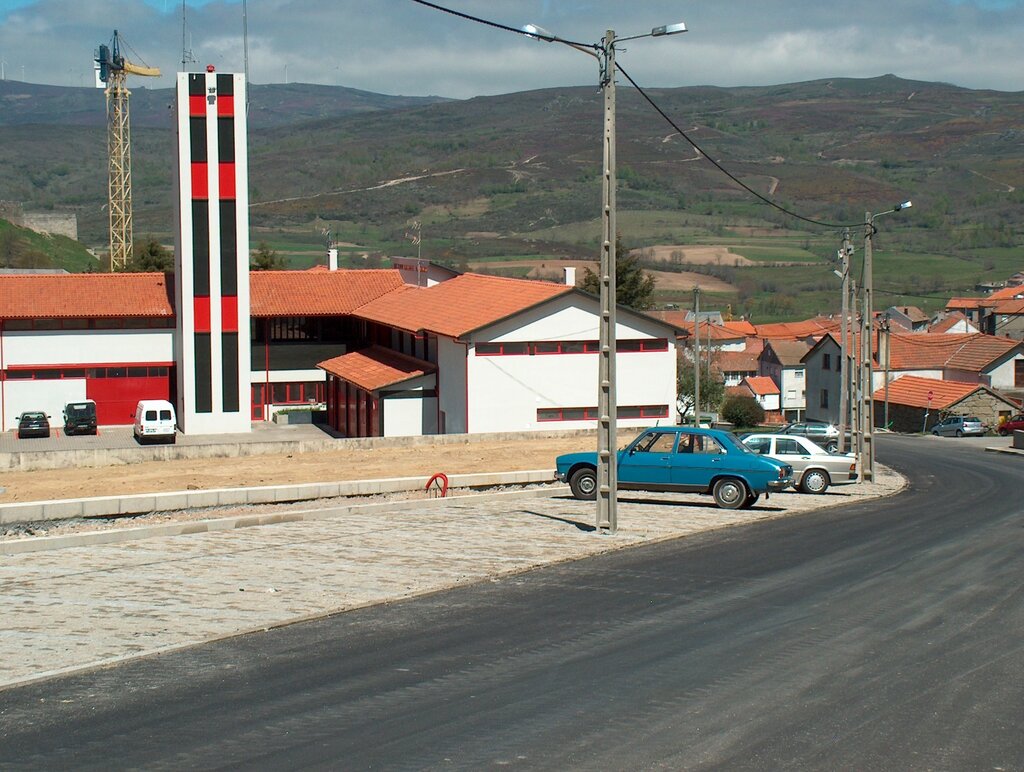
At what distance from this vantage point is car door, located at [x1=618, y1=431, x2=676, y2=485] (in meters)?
24.0

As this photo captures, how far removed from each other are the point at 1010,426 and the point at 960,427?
275cm

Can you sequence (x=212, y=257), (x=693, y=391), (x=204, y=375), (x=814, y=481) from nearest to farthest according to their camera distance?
(x=814, y=481) < (x=204, y=375) < (x=212, y=257) < (x=693, y=391)

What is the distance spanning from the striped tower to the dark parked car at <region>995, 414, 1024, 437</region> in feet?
139

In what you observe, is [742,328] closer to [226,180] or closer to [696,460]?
[226,180]

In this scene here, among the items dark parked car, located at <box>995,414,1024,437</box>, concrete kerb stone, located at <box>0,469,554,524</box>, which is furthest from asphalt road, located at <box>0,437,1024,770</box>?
dark parked car, located at <box>995,414,1024,437</box>

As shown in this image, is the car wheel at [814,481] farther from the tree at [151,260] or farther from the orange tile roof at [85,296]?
the tree at [151,260]

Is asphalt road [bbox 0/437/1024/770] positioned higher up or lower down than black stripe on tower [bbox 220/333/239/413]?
lower down

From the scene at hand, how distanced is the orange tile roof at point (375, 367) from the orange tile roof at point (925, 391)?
3543 cm

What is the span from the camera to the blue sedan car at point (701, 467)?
23672 mm

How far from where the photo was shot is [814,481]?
29.8m

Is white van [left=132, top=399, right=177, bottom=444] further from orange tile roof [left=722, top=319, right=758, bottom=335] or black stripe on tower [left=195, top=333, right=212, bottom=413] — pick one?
orange tile roof [left=722, top=319, right=758, bottom=335]

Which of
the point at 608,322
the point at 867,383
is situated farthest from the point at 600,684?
the point at 867,383

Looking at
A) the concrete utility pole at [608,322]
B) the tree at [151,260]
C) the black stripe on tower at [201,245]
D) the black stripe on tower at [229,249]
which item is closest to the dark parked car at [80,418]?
the black stripe on tower at [201,245]

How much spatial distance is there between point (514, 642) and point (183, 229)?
42.6 meters
